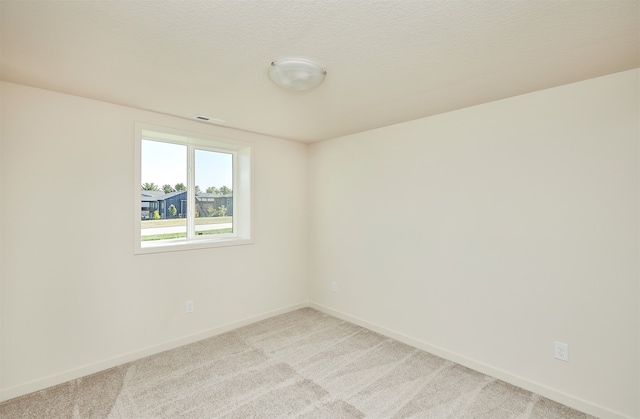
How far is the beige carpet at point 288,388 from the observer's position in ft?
6.55

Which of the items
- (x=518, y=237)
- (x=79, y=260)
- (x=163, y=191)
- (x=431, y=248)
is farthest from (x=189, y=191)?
(x=518, y=237)

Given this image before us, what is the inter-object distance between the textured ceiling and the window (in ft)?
2.16

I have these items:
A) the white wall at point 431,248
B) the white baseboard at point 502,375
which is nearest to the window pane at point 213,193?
the white wall at point 431,248

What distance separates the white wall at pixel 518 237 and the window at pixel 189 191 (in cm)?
148

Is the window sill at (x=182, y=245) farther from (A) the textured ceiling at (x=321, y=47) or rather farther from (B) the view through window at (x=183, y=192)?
(A) the textured ceiling at (x=321, y=47)

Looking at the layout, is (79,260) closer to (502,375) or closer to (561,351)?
(502,375)

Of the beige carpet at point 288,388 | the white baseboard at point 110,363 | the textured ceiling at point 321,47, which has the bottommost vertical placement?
the beige carpet at point 288,388

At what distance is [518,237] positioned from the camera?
2.31 metres

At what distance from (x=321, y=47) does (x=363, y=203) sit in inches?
81.0

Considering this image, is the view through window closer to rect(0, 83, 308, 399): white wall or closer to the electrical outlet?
rect(0, 83, 308, 399): white wall

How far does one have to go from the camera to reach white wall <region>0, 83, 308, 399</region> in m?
2.13

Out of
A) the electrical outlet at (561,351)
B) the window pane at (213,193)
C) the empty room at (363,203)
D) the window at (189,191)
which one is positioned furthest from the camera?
the window pane at (213,193)

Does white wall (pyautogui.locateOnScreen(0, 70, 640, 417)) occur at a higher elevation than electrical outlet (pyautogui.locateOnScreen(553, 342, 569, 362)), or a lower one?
higher

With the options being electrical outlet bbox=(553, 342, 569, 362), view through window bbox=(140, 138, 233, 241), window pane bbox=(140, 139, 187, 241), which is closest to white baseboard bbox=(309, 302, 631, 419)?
electrical outlet bbox=(553, 342, 569, 362)
